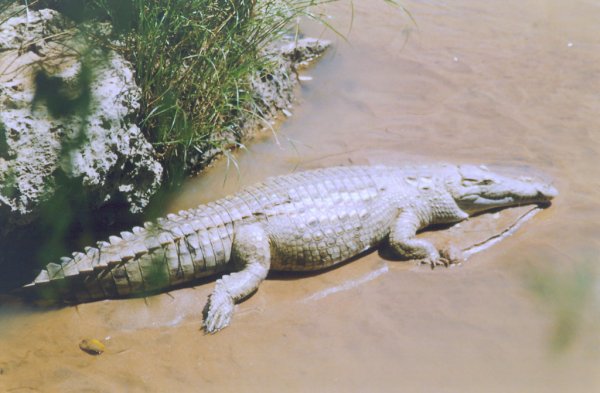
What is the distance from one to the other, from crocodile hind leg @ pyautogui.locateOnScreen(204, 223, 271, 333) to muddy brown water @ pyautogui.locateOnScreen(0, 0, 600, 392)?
0.10 m

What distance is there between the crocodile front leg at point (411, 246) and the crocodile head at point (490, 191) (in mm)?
642

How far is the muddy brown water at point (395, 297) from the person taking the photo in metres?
A: 3.59

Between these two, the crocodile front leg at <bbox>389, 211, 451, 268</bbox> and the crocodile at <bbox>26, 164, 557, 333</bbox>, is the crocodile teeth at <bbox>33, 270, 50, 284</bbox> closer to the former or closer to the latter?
the crocodile at <bbox>26, 164, 557, 333</bbox>

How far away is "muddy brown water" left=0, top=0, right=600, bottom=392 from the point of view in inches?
141

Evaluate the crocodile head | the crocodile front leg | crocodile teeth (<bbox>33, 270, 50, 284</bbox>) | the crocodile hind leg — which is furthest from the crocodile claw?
the crocodile head

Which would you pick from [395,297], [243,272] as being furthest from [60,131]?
[395,297]

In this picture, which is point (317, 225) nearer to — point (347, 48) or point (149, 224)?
point (149, 224)

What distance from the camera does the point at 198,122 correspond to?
15.9 ft

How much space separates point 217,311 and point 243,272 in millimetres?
370

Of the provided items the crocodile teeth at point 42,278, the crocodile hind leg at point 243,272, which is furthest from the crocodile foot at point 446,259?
the crocodile teeth at point 42,278

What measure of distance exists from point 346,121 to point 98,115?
2837 mm

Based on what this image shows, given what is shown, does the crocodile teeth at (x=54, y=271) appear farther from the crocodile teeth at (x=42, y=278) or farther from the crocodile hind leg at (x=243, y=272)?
the crocodile hind leg at (x=243, y=272)

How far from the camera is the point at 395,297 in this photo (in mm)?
4266

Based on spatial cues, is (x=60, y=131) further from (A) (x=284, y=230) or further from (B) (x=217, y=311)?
(A) (x=284, y=230)
